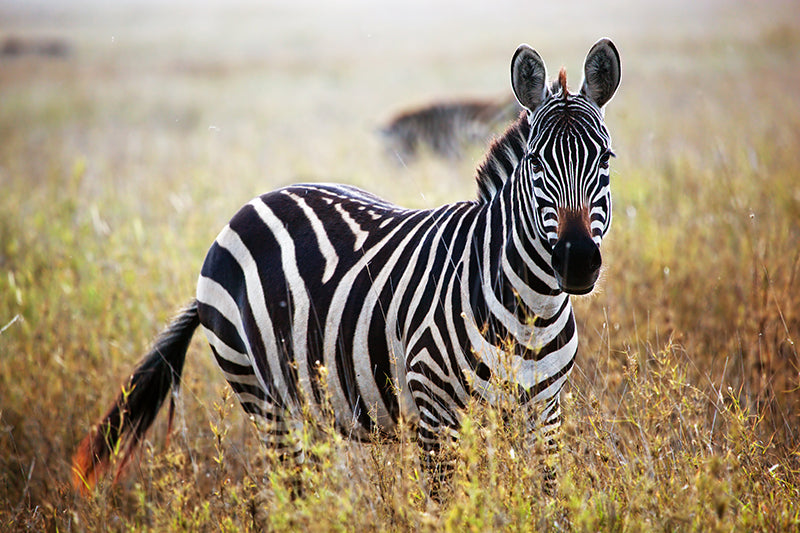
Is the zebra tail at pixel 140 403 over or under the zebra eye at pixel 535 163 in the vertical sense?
under

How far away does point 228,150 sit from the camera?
1170 centimetres

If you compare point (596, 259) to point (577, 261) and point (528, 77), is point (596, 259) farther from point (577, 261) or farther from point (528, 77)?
point (528, 77)

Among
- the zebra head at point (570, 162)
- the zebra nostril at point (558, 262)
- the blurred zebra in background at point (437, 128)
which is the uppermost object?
the blurred zebra in background at point (437, 128)

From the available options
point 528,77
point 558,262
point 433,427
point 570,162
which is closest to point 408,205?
point 528,77

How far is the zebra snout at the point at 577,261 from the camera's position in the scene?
2.09 metres

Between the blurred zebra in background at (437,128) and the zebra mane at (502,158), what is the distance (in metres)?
6.56

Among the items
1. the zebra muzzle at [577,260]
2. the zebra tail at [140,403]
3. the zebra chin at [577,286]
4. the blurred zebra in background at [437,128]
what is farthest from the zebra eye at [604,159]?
the blurred zebra in background at [437,128]

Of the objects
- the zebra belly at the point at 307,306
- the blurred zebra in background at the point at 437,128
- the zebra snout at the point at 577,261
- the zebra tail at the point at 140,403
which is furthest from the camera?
the blurred zebra in background at the point at 437,128

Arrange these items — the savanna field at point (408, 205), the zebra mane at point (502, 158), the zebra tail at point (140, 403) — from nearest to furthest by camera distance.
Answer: the savanna field at point (408, 205), the zebra mane at point (502, 158), the zebra tail at point (140, 403)

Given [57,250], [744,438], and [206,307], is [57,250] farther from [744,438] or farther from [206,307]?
[744,438]

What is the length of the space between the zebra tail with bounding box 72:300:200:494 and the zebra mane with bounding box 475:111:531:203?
172 cm

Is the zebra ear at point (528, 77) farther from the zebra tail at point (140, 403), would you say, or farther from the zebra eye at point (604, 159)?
the zebra tail at point (140, 403)

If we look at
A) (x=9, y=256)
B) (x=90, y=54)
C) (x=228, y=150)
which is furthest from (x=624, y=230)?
(x=90, y=54)

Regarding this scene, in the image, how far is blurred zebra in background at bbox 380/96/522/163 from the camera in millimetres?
9438
